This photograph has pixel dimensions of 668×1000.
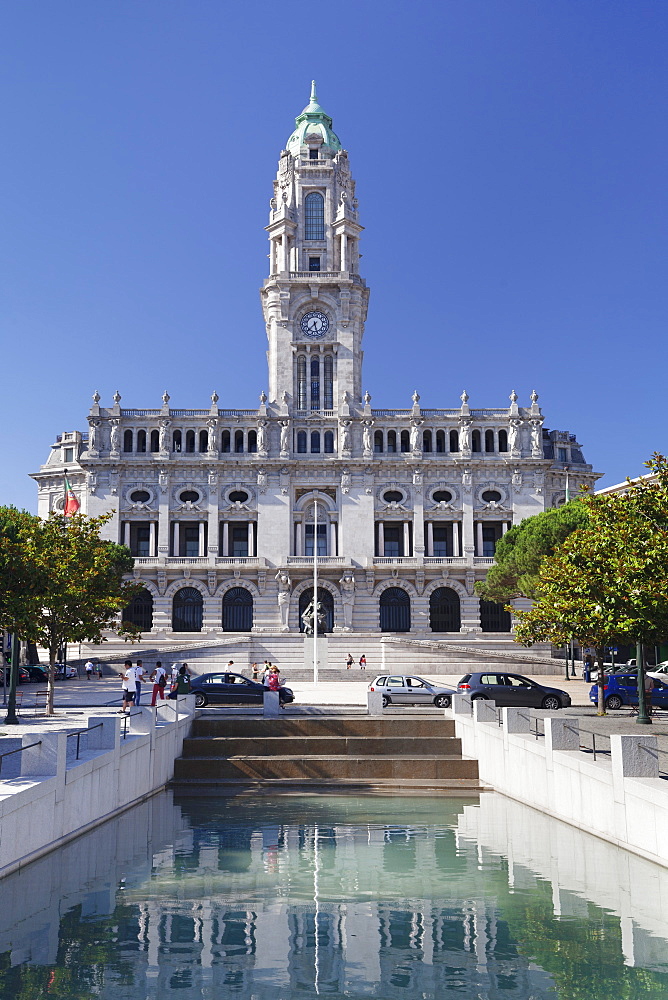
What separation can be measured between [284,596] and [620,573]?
50235mm

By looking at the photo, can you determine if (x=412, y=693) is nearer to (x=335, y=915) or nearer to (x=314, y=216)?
(x=335, y=915)

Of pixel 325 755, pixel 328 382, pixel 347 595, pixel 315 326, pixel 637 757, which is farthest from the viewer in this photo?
pixel 315 326

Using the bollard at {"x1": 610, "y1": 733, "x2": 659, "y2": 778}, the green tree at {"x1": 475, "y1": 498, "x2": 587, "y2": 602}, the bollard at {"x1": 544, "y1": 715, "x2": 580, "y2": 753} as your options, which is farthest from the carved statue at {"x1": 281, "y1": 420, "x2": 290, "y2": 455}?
the bollard at {"x1": 610, "y1": 733, "x2": 659, "y2": 778}

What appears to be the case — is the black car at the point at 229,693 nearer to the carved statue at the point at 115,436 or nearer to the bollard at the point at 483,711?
the bollard at the point at 483,711

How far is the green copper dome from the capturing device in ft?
286

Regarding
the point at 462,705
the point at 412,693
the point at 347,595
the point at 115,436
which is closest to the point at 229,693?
the point at 412,693

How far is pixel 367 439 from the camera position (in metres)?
78.6

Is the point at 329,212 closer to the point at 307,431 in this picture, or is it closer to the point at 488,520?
the point at 307,431

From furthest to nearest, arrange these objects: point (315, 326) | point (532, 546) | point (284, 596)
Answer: point (315, 326)
point (284, 596)
point (532, 546)

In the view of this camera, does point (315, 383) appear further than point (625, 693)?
Yes

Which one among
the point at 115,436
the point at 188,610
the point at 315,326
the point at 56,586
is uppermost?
the point at 315,326

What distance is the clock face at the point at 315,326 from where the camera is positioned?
Answer: 82.8 metres

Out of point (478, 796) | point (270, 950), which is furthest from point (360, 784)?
point (270, 950)

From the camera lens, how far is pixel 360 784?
27469mm
